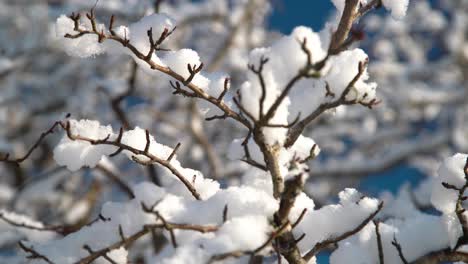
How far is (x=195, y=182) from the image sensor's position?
47.9 inches

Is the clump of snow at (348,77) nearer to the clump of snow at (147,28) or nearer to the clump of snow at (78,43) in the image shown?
the clump of snow at (147,28)

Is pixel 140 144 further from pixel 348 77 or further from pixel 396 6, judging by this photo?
pixel 396 6

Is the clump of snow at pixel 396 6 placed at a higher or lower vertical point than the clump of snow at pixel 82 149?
higher

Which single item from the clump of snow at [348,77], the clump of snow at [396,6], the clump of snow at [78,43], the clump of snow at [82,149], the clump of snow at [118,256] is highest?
the clump of snow at [396,6]

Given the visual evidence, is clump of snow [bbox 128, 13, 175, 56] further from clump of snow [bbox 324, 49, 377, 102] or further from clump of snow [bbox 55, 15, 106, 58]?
clump of snow [bbox 324, 49, 377, 102]

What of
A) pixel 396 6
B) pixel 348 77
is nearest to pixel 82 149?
pixel 348 77

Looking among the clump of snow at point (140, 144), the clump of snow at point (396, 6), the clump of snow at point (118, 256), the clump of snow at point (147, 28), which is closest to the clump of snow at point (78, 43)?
the clump of snow at point (147, 28)

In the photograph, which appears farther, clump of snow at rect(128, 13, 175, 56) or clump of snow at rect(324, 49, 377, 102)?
clump of snow at rect(128, 13, 175, 56)

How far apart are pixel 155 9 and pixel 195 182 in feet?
6.28

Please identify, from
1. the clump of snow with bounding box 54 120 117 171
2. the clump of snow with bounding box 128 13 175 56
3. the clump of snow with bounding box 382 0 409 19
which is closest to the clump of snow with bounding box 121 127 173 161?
the clump of snow with bounding box 54 120 117 171

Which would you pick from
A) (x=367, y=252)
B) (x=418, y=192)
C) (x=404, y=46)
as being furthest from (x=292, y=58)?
(x=404, y=46)

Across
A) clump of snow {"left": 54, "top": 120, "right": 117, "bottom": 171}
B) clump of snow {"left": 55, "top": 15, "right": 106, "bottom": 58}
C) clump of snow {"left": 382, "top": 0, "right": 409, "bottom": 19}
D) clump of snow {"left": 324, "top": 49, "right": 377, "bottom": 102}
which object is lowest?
clump of snow {"left": 54, "top": 120, "right": 117, "bottom": 171}

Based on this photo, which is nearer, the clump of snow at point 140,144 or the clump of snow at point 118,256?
the clump of snow at point 118,256

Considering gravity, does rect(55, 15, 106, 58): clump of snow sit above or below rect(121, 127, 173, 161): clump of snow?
above
